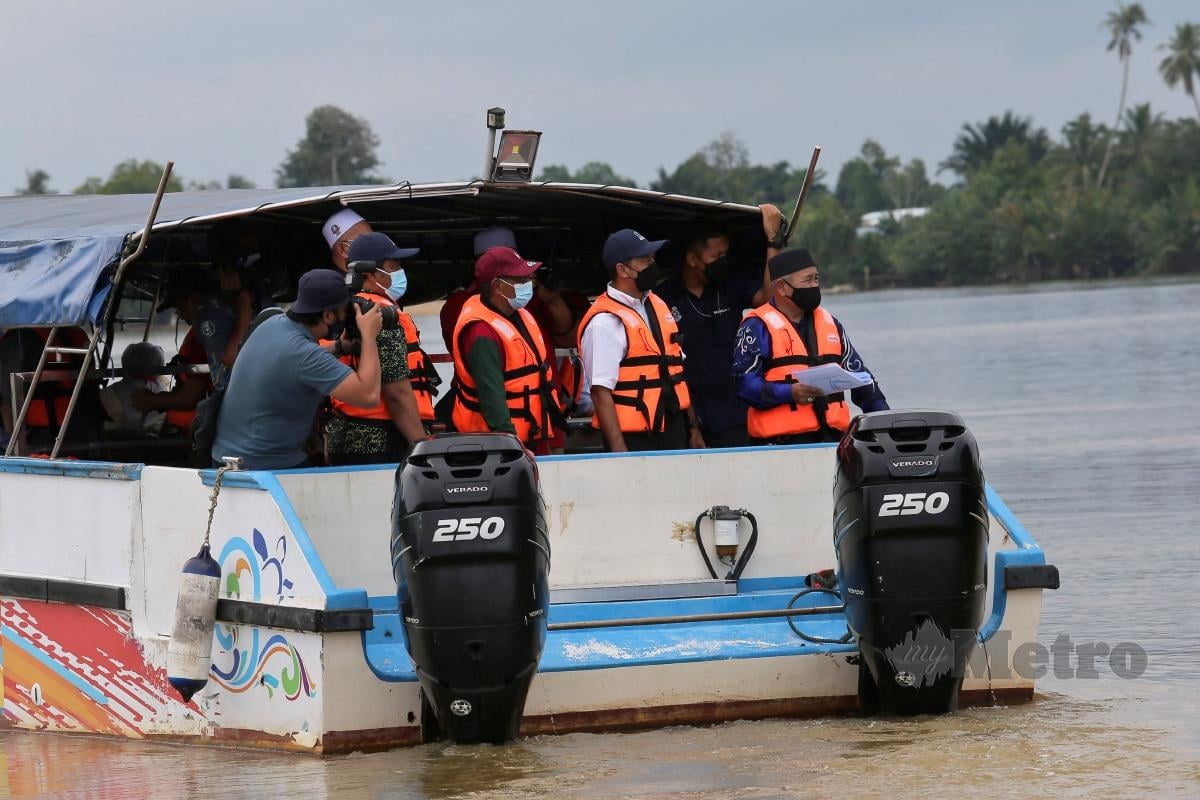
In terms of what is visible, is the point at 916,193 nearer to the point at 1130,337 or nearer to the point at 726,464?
the point at 1130,337

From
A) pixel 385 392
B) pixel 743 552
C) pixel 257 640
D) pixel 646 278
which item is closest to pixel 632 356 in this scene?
pixel 646 278

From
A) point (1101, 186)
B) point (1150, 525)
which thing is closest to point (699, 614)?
point (1150, 525)

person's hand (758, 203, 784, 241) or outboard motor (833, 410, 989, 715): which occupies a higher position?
person's hand (758, 203, 784, 241)

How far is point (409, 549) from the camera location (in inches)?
241

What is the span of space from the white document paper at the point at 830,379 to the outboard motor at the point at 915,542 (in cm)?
117

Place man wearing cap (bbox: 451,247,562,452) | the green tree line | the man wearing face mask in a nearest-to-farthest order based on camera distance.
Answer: man wearing cap (bbox: 451,247,562,452) → the man wearing face mask → the green tree line

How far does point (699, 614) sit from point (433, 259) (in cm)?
361

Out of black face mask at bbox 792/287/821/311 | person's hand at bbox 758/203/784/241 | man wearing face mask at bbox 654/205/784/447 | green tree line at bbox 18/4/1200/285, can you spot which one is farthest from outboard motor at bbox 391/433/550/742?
green tree line at bbox 18/4/1200/285

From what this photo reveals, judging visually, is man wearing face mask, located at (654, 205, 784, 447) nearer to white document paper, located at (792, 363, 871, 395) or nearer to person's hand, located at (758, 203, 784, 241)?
person's hand, located at (758, 203, 784, 241)

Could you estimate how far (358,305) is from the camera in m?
7.04

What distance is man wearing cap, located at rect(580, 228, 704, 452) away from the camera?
7.75 m

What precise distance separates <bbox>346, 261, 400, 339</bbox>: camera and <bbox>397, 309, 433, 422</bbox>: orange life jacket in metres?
0.27

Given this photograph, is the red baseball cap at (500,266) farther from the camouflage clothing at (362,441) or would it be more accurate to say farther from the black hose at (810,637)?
the black hose at (810,637)

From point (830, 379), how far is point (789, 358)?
244 millimetres
